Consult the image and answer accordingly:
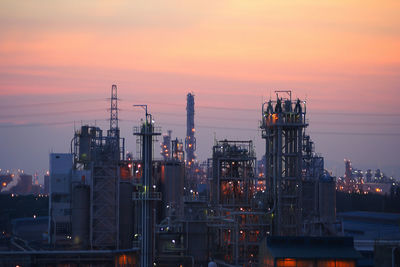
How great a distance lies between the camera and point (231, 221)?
5912 cm

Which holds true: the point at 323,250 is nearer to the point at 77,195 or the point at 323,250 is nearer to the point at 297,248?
the point at 297,248

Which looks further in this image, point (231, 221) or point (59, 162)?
point (59, 162)

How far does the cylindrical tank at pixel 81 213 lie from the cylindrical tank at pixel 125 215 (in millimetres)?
3176

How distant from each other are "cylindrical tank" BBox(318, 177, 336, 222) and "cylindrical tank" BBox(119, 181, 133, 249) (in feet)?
65.2

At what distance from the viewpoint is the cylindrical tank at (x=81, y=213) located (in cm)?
6606

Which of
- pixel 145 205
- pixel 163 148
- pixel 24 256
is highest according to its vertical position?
pixel 163 148

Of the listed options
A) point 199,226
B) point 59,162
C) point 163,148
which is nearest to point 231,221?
point 199,226

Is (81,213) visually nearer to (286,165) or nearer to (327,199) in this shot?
(286,165)

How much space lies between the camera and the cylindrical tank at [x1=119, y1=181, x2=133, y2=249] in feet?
223

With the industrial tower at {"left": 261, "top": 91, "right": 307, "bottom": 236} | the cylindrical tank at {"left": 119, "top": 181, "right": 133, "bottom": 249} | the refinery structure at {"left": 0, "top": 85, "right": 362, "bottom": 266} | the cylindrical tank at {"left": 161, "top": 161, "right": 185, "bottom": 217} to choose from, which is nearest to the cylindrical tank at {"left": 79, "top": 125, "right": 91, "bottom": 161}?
the refinery structure at {"left": 0, "top": 85, "right": 362, "bottom": 266}

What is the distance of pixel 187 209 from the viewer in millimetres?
60938

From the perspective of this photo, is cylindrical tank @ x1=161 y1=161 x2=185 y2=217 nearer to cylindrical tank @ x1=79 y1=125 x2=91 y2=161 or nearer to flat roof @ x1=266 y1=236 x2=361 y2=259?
cylindrical tank @ x1=79 y1=125 x2=91 y2=161

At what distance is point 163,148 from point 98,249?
318 ft

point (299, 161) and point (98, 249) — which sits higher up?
point (299, 161)
